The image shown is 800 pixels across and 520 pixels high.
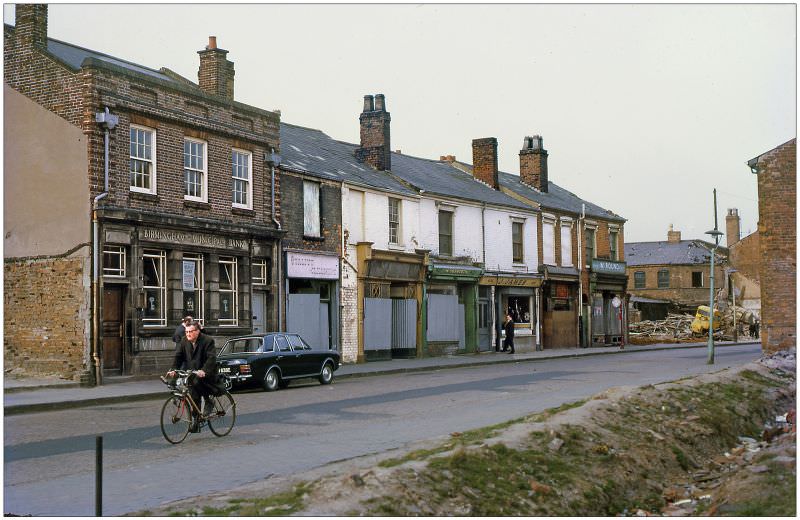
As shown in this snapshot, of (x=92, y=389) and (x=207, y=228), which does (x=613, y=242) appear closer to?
(x=207, y=228)

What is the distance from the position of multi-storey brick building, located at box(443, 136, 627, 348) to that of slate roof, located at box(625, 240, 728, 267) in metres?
33.1

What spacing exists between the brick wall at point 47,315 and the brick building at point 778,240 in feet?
67.7

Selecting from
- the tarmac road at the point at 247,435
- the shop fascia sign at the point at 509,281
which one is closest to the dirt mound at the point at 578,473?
the tarmac road at the point at 247,435

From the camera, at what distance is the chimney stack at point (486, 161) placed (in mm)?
45781

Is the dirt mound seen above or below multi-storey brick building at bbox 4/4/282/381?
below

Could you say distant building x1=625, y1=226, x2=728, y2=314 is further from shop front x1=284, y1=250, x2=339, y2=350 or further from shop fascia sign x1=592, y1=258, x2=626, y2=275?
shop front x1=284, y1=250, x2=339, y2=350

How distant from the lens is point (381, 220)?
34.5 meters

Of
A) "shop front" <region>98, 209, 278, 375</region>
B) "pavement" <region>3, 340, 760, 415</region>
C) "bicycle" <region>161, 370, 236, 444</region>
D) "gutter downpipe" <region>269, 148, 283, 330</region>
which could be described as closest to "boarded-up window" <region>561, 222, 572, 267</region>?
"pavement" <region>3, 340, 760, 415</region>

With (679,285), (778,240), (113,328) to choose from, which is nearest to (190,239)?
(113,328)

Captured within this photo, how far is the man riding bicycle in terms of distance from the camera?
13.4m

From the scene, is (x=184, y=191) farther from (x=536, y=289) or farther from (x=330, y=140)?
(x=536, y=289)

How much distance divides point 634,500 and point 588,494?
36.7 inches

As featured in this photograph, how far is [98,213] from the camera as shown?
22859mm

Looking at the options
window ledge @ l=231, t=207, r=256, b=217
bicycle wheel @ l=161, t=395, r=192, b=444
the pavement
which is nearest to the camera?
bicycle wheel @ l=161, t=395, r=192, b=444
